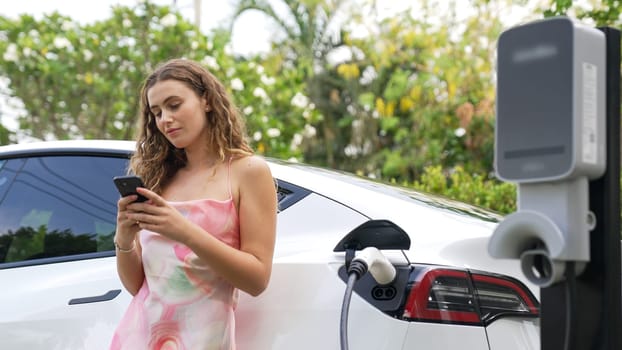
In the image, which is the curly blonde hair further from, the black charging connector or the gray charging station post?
the gray charging station post

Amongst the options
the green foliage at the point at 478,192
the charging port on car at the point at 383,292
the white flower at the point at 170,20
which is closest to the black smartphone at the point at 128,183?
the charging port on car at the point at 383,292

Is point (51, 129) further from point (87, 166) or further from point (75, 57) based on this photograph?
point (87, 166)

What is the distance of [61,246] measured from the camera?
3248 mm

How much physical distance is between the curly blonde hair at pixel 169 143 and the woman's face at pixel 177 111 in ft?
0.10

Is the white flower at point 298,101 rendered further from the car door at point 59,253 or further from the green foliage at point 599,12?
the car door at point 59,253

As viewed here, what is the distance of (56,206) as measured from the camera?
3.35 metres

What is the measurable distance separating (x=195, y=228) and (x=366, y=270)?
0.46 meters

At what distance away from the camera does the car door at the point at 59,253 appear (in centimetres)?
284

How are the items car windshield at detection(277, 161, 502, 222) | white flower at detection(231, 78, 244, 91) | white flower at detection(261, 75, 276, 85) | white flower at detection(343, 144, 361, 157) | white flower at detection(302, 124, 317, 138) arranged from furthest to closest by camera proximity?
white flower at detection(343, 144, 361, 157)
white flower at detection(302, 124, 317, 138)
white flower at detection(261, 75, 276, 85)
white flower at detection(231, 78, 244, 91)
car windshield at detection(277, 161, 502, 222)

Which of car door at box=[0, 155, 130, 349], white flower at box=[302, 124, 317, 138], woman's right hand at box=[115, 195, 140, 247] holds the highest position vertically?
woman's right hand at box=[115, 195, 140, 247]

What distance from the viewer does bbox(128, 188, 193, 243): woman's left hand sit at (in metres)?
2.16

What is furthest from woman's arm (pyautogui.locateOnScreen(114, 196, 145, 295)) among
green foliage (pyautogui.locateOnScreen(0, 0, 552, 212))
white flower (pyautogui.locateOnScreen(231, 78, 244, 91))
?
white flower (pyautogui.locateOnScreen(231, 78, 244, 91))

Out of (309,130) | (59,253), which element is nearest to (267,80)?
(309,130)

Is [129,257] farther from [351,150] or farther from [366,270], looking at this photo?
[351,150]
